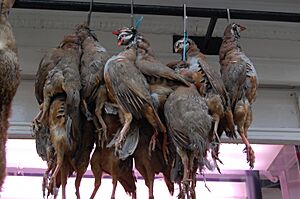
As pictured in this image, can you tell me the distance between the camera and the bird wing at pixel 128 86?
3.30 ft

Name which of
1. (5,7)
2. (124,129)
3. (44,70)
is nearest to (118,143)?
(124,129)

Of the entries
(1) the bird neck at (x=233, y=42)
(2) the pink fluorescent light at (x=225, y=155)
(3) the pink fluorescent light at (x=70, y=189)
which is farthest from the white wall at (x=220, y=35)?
(1) the bird neck at (x=233, y=42)

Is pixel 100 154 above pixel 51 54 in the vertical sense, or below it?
below

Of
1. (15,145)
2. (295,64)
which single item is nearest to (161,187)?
(15,145)

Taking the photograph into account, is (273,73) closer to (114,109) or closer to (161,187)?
(161,187)

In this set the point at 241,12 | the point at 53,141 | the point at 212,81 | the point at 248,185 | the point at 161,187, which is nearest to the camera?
the point at 53,141

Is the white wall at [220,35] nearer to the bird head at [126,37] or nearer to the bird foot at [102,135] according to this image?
the bird head at [126,37]

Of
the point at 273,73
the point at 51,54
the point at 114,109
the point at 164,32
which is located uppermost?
the point at 164,32

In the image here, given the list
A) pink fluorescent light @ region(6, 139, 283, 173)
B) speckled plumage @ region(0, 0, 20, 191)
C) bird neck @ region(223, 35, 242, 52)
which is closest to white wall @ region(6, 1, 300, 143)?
pink fluorescent light @ region(6, 139, 283, 173)

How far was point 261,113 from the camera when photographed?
1857 mm

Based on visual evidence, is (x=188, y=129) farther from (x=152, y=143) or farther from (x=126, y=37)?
(x=126, y=37)

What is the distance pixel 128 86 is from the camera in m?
1.01

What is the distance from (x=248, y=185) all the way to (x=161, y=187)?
35cm

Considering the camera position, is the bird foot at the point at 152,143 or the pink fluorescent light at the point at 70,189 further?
the pink fluorescent light at the point at 70,189
